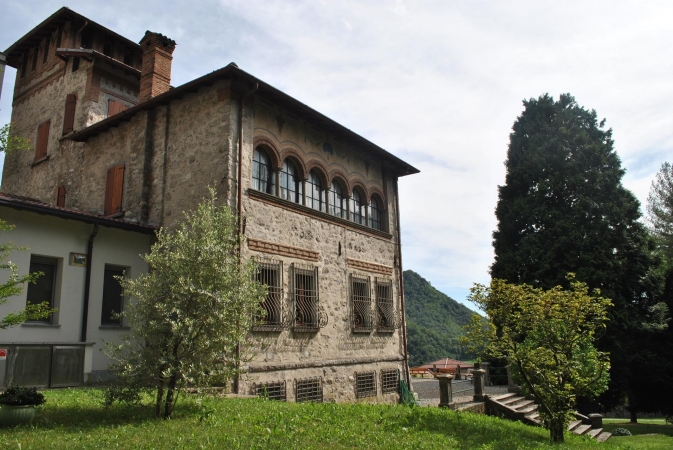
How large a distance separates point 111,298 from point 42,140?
33.4ft

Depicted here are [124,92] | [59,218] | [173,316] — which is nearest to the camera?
[173,316]

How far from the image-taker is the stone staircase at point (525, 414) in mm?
14844

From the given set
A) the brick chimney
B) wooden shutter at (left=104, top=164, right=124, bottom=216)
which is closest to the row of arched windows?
wooden shutter at (left=104, top=164, right=124, bottom=216)

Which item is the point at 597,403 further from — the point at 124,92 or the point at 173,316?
the point at 124,92

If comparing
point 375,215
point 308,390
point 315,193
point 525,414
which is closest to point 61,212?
point 315,193

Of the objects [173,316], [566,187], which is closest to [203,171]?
[173,316]

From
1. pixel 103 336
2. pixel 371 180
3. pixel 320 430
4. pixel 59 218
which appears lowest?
pixel 320 430

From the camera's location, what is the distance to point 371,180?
17656 millimetres

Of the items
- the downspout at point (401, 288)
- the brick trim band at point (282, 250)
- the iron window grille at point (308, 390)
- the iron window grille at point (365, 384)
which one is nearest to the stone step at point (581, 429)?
the downspout at point (401, 288)

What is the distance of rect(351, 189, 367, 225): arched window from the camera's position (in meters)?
16.8

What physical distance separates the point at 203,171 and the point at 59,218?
3370 mm

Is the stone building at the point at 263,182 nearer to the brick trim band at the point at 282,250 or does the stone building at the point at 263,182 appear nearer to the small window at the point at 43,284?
the brick trim band at the point at 282,250

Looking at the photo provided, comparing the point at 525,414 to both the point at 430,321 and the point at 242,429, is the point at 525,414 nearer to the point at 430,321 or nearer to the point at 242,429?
the point at 242,429

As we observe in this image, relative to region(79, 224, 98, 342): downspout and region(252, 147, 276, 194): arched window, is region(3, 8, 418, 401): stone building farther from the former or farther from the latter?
region(79, 224, 98, 342): downspout
